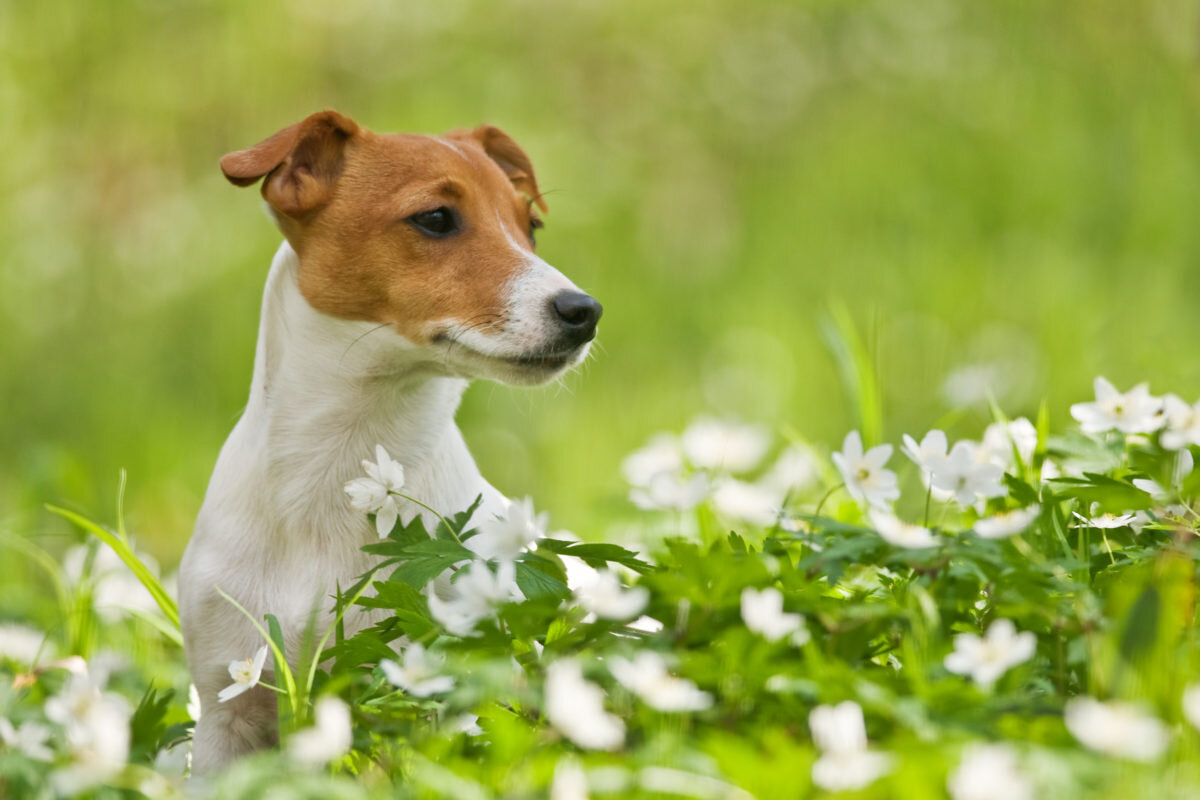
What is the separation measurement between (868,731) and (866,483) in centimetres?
56

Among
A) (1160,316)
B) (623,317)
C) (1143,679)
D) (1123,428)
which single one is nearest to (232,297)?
(623,317)

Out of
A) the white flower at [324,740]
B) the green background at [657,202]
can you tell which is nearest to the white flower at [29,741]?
the white flower at [324,740]

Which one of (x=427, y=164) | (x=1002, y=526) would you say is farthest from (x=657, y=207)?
(x=1002, y=526)

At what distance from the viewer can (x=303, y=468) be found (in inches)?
108

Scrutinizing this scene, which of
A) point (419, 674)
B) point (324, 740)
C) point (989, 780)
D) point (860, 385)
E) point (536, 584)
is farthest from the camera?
point (860, 385)

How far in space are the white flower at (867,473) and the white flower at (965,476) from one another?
0.09m

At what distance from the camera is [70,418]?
5.56 metres

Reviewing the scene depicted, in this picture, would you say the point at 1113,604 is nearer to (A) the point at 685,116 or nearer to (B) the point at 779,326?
(B) the point at 779,326

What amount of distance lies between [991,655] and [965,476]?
444 mm

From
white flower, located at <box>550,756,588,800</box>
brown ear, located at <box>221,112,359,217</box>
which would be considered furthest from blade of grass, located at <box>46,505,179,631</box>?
white flower, located at <box>550,756,588,800</box>

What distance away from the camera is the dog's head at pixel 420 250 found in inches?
107

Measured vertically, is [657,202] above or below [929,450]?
below

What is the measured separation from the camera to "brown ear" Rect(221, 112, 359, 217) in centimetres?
273

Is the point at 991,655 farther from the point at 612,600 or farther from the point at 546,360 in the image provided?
the point at 546,360
